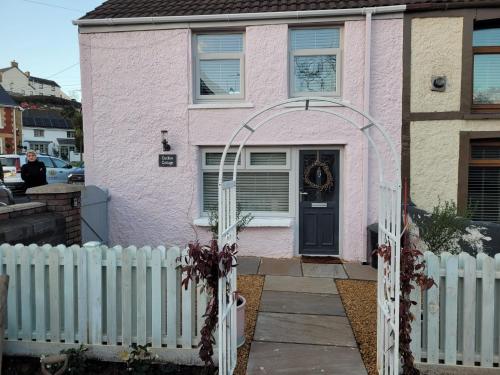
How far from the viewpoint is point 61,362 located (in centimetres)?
295

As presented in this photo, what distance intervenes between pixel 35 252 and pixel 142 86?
418 centimetres

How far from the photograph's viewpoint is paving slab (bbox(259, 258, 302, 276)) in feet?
19.0

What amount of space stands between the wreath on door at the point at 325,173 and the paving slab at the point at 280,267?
1335 mm

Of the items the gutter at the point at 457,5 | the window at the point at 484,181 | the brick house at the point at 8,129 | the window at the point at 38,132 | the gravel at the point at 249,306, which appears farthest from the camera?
the window at the point at 38,132

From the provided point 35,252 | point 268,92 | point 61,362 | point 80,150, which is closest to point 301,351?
point 61,362

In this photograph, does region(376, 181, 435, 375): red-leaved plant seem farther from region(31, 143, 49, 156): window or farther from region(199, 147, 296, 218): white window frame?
region(31, 143, 49, 156): window

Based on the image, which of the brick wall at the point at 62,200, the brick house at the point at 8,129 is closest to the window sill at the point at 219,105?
the brick wall at the point at 62,200

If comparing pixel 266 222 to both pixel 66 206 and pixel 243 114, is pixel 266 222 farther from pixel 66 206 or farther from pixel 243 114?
pixel 66 206

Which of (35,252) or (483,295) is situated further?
(35,252)

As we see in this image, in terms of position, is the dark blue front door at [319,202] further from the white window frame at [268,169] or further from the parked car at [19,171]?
the parked car at [19,171]

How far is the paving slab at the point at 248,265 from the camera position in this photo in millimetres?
5824

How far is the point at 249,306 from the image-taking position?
14.6 ft

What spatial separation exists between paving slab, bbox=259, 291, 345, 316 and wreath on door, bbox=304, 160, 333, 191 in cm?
227

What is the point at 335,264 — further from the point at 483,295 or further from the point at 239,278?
the point at 483,295
